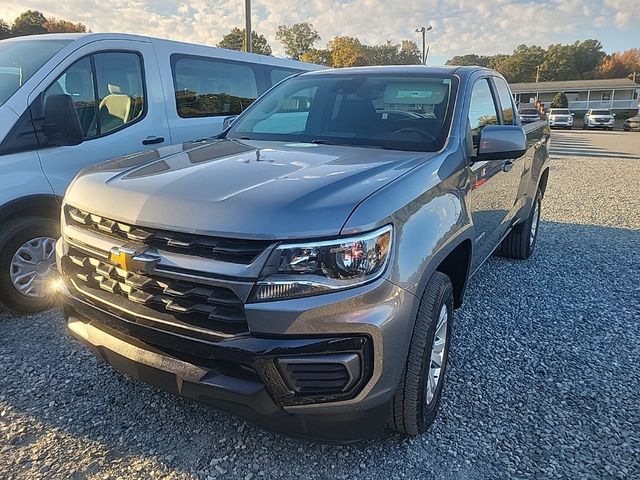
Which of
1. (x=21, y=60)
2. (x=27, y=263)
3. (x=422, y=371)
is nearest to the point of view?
(x=422, y=371)

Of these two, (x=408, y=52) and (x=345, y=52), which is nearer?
(x=345, y=52)

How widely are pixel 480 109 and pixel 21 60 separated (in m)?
3.57

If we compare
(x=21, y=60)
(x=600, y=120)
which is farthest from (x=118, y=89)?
(x=600, y=120)

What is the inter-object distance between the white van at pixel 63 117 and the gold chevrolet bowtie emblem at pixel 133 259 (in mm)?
1979

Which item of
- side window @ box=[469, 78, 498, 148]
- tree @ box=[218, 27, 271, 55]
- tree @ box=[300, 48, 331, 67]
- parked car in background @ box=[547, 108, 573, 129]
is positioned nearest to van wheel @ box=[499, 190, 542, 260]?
side window @ box=[469, 78, 498, 148]

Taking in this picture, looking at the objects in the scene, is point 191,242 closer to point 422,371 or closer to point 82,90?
point 422,371

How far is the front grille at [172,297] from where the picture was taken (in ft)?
6.25

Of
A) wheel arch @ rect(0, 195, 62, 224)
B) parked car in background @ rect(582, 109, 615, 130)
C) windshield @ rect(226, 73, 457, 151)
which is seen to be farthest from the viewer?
parked car in background @ rect(582, 109, 615, 130)

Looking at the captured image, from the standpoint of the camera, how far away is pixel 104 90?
4.25 metres

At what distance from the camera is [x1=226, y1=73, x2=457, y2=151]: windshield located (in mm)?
3010

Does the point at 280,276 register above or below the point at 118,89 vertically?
below

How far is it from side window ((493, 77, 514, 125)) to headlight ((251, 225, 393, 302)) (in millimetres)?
2879

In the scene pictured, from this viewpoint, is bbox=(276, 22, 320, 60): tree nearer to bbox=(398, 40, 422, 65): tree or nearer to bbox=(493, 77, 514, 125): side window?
bbox=(398, 40, 422, 65): tree

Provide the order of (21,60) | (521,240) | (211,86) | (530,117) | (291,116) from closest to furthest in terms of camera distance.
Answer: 1. (291,116)
2. (21,60)
3. (521,240)
4. (211,86)
5. (530,117)
